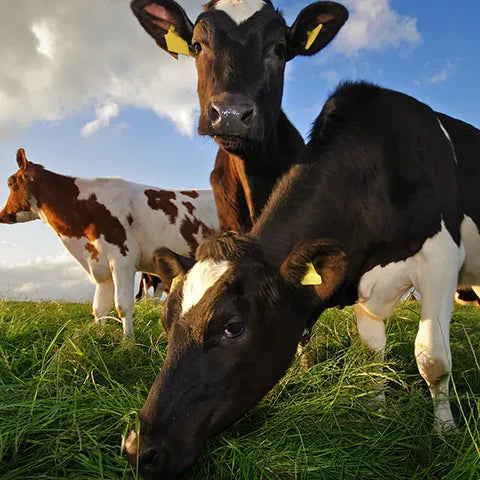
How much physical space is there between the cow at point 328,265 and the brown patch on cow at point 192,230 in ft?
19.0

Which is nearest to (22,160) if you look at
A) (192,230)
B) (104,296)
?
(104,296)

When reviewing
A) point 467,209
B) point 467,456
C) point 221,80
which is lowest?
point 467,456

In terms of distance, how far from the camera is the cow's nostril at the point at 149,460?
2756mm

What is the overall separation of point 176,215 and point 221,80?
600 centimetres

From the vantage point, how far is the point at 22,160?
391 inches

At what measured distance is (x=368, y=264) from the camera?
4.22 m

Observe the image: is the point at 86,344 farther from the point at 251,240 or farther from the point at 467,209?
the point at 467,209

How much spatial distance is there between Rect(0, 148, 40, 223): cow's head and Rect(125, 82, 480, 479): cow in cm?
700

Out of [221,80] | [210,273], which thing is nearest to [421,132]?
[221,80]

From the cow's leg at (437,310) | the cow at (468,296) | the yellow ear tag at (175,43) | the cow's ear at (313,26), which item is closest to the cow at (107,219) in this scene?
the yellow ear tag at (175,43)

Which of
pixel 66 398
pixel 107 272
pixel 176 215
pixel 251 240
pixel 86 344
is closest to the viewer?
pixel 251 240

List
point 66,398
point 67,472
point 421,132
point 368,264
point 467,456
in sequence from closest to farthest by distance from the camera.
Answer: point 467,456 < point 67,472 < point 66,398 < point 368,264 < point 421,132

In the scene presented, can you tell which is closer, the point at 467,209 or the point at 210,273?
the point at 210,273

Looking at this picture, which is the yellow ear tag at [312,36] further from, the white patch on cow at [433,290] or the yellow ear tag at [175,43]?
the white patch on cow at [433,290]
